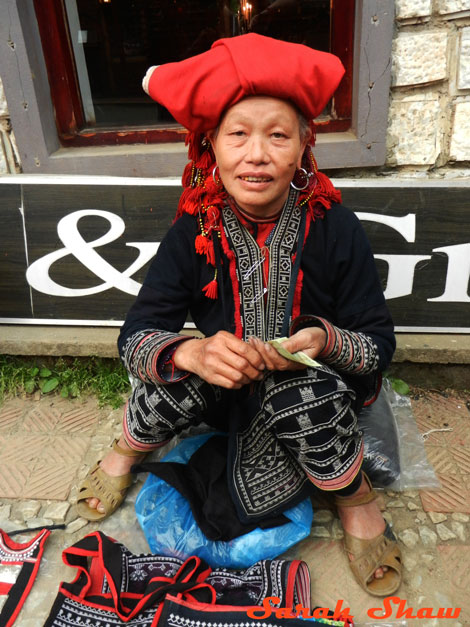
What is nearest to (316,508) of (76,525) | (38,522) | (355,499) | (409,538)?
(355,499)

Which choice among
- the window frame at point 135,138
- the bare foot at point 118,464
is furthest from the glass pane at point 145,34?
the bare foot at point 118,464

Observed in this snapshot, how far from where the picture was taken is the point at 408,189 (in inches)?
96.2

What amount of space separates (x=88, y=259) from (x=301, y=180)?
135cm

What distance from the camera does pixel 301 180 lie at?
72.3 inches

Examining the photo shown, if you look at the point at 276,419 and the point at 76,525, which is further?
the point at 76,525

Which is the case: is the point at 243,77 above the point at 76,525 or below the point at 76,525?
above

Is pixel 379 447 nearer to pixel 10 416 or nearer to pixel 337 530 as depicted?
pixel 337 530

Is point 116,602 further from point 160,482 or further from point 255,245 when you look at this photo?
point 255,245

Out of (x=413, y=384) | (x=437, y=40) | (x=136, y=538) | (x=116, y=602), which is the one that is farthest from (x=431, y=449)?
(x=437, y=40)

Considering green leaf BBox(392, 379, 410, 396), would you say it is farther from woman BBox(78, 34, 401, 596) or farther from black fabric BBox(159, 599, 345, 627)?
black fabric BBox(159, 599, 345, 627)

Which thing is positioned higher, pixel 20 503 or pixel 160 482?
pixel 160 482

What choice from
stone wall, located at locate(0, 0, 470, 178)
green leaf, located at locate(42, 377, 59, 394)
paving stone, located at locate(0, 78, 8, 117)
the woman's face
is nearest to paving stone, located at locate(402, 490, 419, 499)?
the woman's face

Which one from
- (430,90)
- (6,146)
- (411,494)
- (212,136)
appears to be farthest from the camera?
(6,146)

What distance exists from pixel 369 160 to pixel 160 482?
68.3 inches
